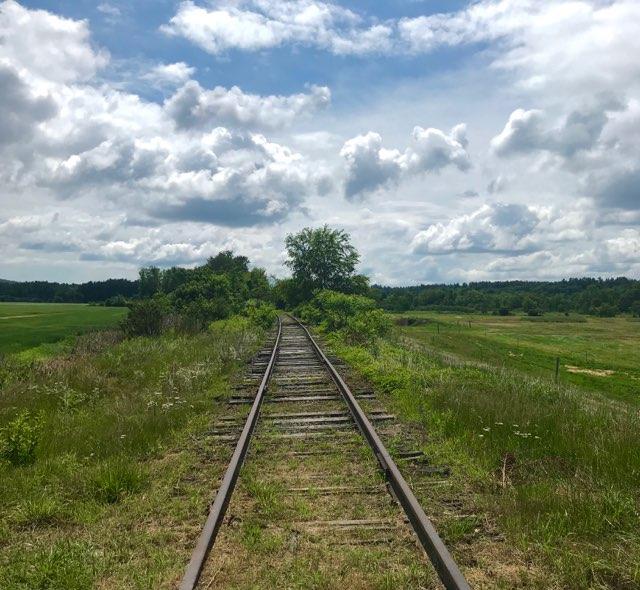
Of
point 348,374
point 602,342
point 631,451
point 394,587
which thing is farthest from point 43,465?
point 602,342

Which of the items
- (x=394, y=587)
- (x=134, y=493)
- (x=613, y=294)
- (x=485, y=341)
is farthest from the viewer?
(x=613, y=294)

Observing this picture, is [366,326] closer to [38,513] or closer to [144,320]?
[144,320]

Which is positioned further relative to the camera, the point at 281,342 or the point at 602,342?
the point at 602,342

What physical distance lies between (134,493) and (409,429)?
153 inches

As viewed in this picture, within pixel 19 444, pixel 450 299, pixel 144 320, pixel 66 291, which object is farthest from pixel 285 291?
pixel 450 299

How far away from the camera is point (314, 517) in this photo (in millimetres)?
4684

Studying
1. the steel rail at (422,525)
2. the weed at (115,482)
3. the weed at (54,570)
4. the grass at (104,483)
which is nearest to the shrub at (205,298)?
the grass at (104,483)

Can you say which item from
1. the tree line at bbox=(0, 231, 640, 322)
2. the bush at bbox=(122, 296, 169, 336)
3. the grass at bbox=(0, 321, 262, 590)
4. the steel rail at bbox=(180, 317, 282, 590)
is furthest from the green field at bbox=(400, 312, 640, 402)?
the steel rail at bbox=(180, 317, 282, 590)

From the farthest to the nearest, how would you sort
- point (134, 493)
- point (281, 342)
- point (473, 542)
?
point (281, 342), point (134, 493), point (473, 542)

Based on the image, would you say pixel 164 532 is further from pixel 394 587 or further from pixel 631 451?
pixel 631 451

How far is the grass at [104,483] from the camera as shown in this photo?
390 centimetres

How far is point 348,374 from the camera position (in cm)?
1327

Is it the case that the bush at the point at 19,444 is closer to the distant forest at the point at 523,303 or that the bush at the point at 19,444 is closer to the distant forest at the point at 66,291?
the distant forest at the point at 523,303

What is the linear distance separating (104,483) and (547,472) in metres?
4.46
